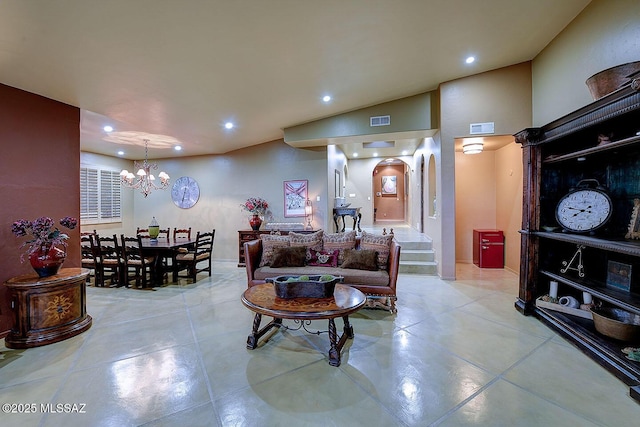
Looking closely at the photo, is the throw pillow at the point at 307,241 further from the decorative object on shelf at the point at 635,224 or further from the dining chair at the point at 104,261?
the decorative object on shelf at the point at 635,224

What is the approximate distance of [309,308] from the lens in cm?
239

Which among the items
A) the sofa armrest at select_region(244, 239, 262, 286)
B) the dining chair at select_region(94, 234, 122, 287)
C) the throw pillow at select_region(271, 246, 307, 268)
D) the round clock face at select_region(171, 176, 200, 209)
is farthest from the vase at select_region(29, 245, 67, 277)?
the round clock face at select_region(171, 176, 200, 209)

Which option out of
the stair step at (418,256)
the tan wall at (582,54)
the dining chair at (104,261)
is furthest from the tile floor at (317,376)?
the tan wall at (582,54)

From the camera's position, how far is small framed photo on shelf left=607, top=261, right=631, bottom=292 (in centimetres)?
263

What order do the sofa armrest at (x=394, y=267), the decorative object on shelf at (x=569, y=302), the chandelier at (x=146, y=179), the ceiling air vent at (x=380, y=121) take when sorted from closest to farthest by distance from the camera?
the decorative object on shelf at (x=569, y=302) → the sofa armrest at (x=394, y=267) → the ceiling air vent at (x=380, y=121) → the chandelier at (x=146, y=179)

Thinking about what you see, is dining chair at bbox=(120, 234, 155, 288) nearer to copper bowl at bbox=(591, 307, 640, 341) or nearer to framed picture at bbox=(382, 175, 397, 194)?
copper bowl at bbox=(591, 307, 640, 341)

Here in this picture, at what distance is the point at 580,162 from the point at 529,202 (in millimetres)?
719

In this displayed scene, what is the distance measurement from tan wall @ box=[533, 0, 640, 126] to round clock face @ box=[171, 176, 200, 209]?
7.65m

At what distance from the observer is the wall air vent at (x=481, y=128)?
4723 millimetres

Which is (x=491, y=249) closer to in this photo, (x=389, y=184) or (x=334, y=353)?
(x=334, y=353)

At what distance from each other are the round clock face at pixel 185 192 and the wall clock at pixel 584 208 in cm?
756

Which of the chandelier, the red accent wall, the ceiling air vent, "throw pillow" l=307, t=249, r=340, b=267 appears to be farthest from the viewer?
the chandelier

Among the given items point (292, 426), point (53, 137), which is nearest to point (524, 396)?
point (292, 426)

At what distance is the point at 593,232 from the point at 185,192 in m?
8.16
